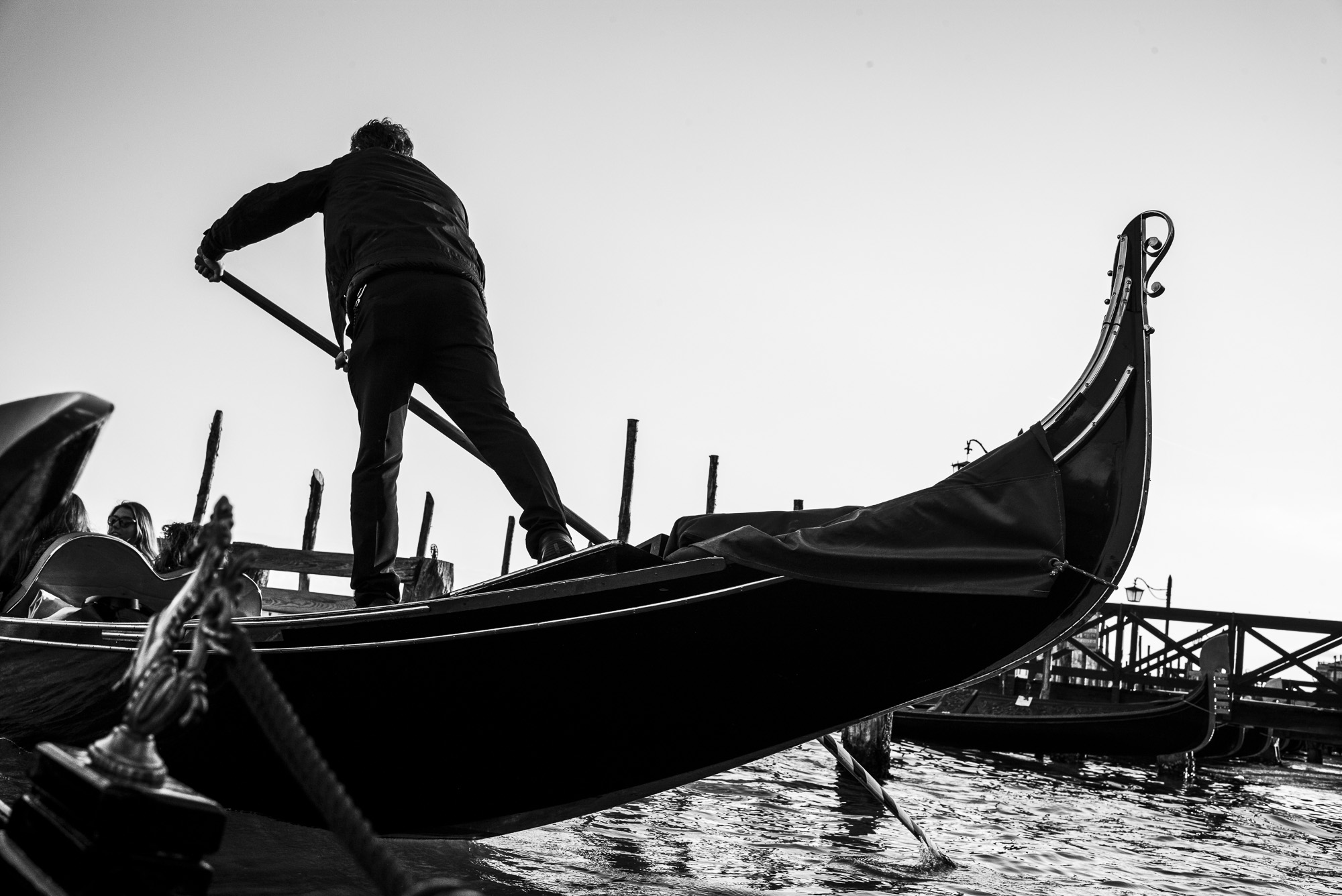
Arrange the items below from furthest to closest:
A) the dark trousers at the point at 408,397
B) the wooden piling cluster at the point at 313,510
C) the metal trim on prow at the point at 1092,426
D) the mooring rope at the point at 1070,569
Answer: the wooden piling cluster at the point at 313,510 → the dark trousers at the point at 408,397 → the metal trim on prow at the point at 1092,426 → the mooring rope at the point at 1070,569

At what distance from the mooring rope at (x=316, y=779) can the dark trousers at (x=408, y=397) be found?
4.69ft

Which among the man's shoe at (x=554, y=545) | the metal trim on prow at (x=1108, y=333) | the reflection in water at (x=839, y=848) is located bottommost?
the reflection in water at (x=839, y=848)

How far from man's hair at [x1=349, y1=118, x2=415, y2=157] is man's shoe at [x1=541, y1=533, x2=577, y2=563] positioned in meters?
1.17

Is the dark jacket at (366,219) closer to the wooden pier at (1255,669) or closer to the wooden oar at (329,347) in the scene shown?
the wooden oar at (329,347)

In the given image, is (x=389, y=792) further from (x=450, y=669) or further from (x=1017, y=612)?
(x=1017, y=612)

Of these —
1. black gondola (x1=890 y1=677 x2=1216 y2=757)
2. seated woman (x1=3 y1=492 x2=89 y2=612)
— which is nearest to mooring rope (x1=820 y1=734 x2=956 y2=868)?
seated woman (x1=3 y1=492 x2=89 y2=612)

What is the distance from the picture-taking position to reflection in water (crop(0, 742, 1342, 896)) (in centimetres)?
221

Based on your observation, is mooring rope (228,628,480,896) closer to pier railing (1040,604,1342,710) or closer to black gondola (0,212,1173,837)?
black gondola (0,212,1173,837)

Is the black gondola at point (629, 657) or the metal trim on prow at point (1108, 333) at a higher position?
the metal trim on prow at point (1108, 333)

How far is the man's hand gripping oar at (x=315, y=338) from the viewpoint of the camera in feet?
10.1

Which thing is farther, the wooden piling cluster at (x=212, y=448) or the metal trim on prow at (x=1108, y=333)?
the wooden piling cluster at (x=212, y=448)

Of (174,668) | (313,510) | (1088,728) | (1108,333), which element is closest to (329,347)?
(1108,333)

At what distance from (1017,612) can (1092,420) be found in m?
0.37

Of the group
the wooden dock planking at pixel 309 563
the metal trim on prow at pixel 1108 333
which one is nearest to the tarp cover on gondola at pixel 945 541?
the metal trim on prow at pixel 1108 333
